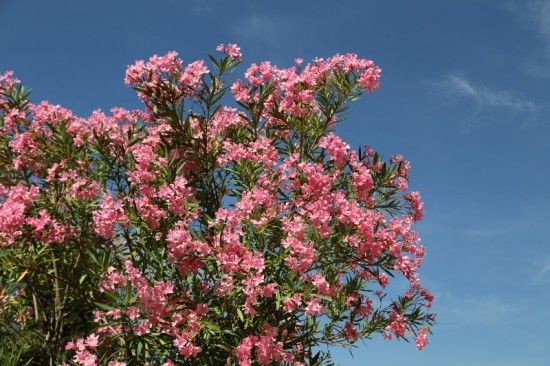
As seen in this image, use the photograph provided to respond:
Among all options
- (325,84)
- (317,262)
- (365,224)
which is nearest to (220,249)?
(317,262)

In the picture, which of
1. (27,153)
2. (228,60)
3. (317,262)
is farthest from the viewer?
(27,153)

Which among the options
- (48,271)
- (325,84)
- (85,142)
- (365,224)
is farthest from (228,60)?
(48,271)

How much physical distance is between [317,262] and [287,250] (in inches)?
16.9

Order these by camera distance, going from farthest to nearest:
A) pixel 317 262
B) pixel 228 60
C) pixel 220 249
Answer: pixel 228 60 → pixel 317 262 → pixel 220 249

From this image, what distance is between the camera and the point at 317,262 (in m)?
5.77

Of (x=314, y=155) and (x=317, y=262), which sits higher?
(x=314, y=155)

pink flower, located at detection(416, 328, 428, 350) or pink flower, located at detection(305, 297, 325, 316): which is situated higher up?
pink flower, located at detection(416, 328, 428, 350)

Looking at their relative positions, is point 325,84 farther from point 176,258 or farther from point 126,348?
point 126,348

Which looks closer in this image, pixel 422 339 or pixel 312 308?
pixel 312 308

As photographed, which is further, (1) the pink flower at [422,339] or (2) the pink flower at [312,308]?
(1) the pink flower at [422,339]

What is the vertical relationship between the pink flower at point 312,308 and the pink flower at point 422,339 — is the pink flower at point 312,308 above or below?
below

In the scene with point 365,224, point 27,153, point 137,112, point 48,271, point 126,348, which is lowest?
point 126,348

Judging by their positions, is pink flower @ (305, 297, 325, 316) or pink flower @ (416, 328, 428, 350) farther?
pink flower @ (416, 328, 428, 350)

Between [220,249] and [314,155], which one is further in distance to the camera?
[314,155]
